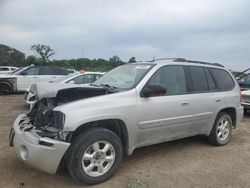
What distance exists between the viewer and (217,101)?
610cm

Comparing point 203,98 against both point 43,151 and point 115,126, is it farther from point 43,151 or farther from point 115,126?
point 43,151

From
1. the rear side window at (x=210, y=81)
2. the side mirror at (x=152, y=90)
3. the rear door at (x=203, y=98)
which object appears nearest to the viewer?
the side mirror at (x=152, y=90)

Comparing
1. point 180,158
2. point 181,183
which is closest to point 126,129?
point 181,183

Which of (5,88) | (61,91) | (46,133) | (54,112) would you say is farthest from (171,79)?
(5,88)

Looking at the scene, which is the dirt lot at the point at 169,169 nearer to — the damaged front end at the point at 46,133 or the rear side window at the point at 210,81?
the damaged front end at the point at 46,133

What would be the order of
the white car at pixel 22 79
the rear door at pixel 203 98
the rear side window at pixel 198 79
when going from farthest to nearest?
the white car at pixel 22 79, the rear side window at pixel 198 79, the rear door at pixel 203 98

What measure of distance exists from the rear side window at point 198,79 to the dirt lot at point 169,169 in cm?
118

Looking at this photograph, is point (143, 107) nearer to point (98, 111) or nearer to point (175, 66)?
point (98, 111)

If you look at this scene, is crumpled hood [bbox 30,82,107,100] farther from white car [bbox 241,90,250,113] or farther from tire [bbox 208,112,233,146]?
white car [bbox 241,90,250,113]

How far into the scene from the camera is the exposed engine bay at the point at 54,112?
13.2 feet

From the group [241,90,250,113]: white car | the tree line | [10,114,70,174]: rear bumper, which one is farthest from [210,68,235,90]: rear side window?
the tree line

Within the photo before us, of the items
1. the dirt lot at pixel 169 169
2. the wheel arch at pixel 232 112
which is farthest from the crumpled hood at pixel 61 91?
the wheel arch at pixel 232 112

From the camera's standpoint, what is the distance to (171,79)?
543 centimetres

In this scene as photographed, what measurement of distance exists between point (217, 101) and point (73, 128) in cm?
325
